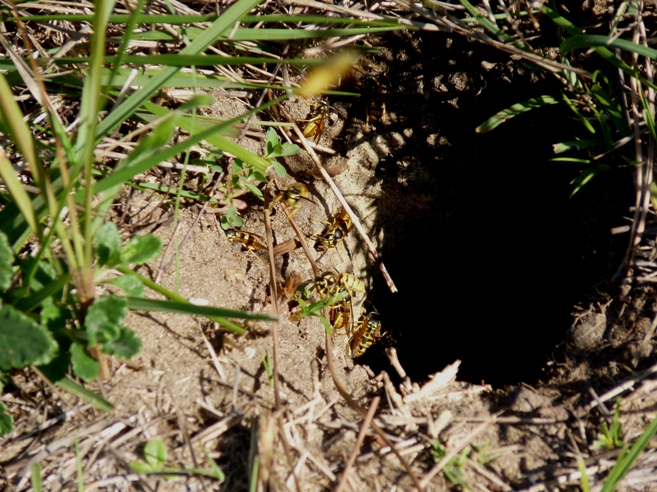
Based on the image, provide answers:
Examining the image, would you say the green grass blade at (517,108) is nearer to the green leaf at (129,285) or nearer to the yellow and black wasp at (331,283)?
the yellow and black wasp at (331,283)

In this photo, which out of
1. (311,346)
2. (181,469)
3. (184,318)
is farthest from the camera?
(311,346)

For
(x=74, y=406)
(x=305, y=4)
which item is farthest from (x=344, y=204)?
(x=74, y=406)

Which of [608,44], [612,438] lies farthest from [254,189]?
[612,438]

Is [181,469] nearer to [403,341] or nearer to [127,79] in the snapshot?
[127,79]

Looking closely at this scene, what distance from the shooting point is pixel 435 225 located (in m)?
3.22

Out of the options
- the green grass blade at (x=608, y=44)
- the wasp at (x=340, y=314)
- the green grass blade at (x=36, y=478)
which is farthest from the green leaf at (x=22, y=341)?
the green grass blade at (x=608, y=44)

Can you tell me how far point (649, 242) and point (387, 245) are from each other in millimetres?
1456

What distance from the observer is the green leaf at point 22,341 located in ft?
4.97

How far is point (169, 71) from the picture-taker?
6.49 feet

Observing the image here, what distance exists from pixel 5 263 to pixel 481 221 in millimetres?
2439

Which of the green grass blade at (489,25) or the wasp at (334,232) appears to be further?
the wasp at (334,232)

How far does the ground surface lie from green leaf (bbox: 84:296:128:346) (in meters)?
0.36

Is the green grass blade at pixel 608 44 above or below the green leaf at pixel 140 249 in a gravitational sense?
above

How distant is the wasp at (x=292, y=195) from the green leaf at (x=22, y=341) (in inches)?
50.4
